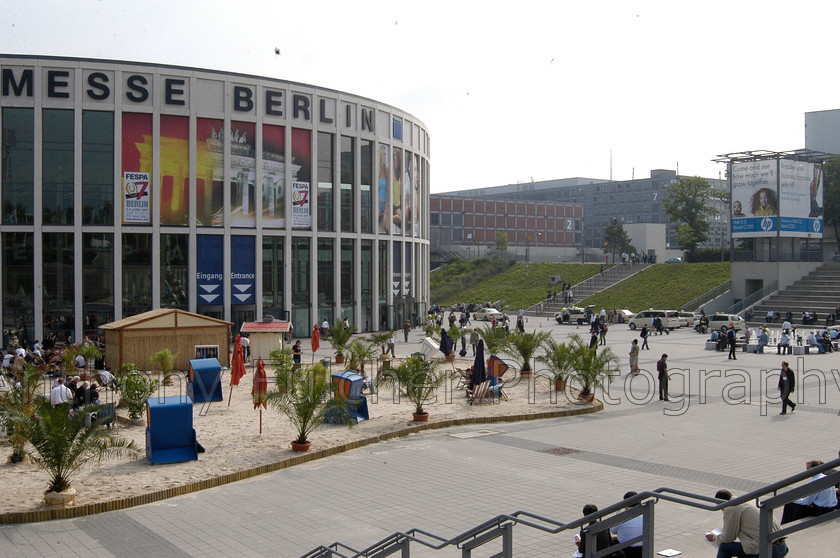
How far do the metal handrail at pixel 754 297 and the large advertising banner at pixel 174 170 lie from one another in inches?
1557

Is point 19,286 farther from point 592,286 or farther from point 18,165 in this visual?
point 592,286

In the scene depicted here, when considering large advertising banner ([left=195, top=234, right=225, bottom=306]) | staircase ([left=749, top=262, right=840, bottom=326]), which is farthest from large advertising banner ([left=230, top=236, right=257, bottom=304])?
staircase ([left=749, top=262, right=840, bottom=326])

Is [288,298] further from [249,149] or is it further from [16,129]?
[16,129]

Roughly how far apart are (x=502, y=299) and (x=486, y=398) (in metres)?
Answer: 55.5

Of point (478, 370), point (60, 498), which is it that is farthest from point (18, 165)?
point (60, 498)

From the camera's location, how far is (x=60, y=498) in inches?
496

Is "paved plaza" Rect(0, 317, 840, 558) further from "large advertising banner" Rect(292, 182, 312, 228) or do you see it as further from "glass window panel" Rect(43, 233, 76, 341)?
"glass window panel" Rect(43, 233, 76, 341)

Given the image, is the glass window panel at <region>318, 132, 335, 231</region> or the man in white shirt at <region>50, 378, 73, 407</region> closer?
the man in white shirt at <region>50, 378, 73, 407</region>

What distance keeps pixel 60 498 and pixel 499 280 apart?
74.9m

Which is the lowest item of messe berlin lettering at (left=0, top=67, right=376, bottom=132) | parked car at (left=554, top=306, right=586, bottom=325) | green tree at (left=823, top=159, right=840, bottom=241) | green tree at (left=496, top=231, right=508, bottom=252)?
parked car at (left=554, top=306, right=586, bottom=325)

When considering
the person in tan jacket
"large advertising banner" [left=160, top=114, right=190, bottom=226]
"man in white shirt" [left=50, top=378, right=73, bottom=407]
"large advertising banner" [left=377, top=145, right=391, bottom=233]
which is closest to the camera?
the person in tan jacket

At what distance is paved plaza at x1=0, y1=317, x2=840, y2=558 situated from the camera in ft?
36.1

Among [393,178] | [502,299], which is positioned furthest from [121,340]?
[502,299]

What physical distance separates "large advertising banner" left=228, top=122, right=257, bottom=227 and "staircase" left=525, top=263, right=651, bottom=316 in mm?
32370
